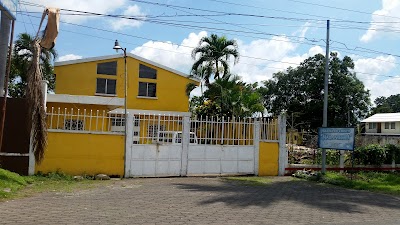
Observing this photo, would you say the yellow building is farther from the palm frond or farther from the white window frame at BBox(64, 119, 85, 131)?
the palm frond

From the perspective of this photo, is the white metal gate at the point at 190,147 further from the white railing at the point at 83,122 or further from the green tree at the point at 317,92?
the green tree at the point at 317,92

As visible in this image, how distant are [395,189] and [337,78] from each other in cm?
3465

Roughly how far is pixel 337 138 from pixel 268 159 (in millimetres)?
2700

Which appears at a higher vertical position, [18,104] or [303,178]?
[18,104]

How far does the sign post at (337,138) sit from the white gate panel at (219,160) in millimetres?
2992

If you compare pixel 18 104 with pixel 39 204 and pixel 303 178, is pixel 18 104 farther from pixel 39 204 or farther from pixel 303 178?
pixel 303 178

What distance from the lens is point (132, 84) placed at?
2666 centimetres

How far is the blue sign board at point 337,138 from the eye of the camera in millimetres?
14648

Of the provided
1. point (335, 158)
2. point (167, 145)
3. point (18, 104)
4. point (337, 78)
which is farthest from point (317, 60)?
point (18, 104)

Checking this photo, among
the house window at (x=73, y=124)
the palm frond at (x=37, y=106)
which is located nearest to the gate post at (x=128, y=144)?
the house window at (x=73, y=124)

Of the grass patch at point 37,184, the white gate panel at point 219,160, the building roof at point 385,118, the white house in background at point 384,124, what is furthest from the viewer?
the white house in background at point 384,124

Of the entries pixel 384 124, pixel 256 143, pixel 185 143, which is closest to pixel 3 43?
pixel 185 143

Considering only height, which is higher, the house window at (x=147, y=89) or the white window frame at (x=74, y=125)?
the house window at (x=147, y=89)

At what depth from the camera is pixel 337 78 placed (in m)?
45.8
